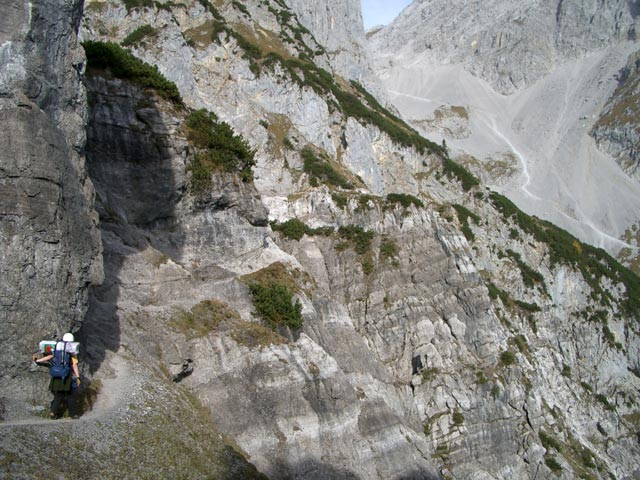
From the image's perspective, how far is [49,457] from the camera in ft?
40.3

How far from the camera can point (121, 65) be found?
33.3 metres

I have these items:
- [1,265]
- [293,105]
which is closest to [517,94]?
[293,105]

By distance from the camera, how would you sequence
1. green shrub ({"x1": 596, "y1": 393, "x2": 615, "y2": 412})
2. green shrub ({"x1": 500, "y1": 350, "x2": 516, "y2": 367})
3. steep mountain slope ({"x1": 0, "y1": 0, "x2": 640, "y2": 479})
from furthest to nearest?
green shrub ({"x1": 596, "y1": 393, "x2": 615, "y2": 412}), green shrub ({"x1": 500, "y1": 350, "x2": 516, "y2": 367}), steep mountain slope ({"x1": 0, "y1": 0, "x2": 640, "y2": 479})

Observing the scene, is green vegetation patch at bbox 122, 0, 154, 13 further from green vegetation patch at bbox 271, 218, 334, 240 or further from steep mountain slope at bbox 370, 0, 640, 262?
steep mountain slope at bbox 370, 0, 640, 262

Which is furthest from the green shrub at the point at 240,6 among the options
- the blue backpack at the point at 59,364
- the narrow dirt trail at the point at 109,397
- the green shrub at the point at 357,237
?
the blue backpack at the point at 59,364

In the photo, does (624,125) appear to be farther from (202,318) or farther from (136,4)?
(202,318)

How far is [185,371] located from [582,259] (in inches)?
2987

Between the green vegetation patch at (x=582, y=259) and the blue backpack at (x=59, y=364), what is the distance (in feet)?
244

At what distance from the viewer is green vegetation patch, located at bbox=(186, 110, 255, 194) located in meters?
33.2

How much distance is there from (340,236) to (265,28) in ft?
136

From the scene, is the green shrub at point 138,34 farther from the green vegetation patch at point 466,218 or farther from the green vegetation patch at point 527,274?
the green vegetation patch at point 527,274

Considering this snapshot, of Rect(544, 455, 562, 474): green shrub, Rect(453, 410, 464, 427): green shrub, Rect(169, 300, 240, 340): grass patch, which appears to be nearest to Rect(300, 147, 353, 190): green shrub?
Rect(453, 410, 464, 427): green shrub

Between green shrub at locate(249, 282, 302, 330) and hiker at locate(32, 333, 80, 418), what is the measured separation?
14.0m

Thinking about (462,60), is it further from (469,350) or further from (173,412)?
(173,412)
